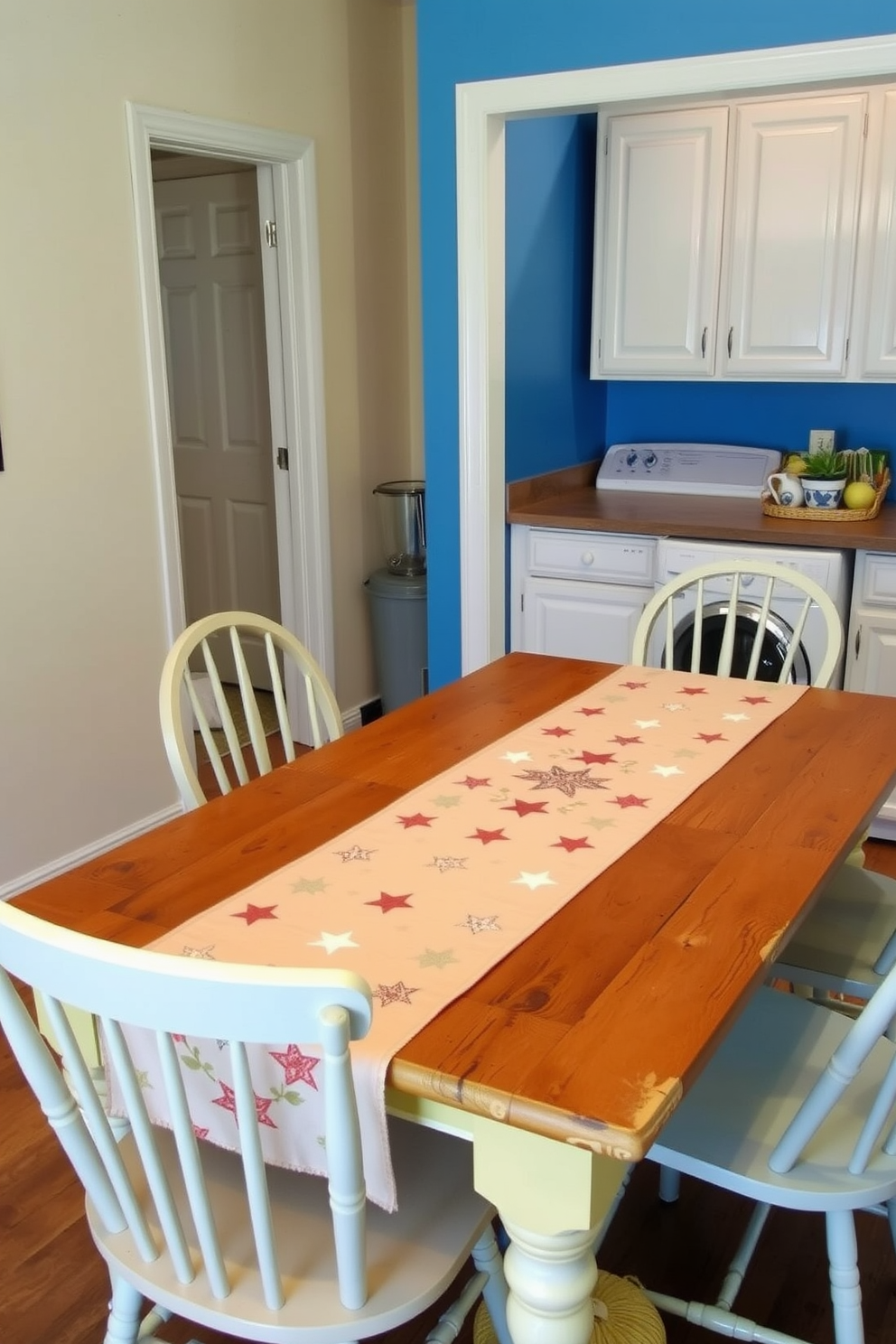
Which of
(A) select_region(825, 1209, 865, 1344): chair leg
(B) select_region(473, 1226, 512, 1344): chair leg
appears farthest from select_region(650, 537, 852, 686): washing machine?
(B) select_region(473, 1226, 512, 1344): chair leg

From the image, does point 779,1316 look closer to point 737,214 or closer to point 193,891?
point 193,891

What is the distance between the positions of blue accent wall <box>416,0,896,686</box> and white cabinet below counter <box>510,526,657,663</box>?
0.72 ft

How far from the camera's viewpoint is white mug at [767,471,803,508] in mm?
3490

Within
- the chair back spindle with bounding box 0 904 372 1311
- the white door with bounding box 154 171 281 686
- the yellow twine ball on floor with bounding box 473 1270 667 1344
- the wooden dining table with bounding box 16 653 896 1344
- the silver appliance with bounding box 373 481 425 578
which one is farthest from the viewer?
the white door with bounding box 154 171 281 686

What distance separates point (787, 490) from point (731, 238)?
2.44 feet

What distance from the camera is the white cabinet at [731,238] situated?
130 inches

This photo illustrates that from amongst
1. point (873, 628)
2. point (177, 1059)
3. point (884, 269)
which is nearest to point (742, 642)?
point (873, 628)

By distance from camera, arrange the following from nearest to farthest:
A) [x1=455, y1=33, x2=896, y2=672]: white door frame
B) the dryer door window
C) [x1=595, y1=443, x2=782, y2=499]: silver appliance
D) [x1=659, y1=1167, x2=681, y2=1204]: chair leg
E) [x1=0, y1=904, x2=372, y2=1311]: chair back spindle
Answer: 1. [x1=0, y1=904, x2=372, y2=1311]: chair back spindle
2. [x1=659, y1=1167, x2=681, y2=1204]: chair leg
3. [x1=455, y1=33, x2=896, y2=672]: white door frame
4. the dryer door window
5. [x1=595, y1=443, x2=782, y2=499]: silver appliance

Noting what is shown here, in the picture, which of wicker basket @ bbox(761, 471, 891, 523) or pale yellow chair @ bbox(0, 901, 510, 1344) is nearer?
pale yellow chair @ bbox(0, 901, 510, 1344)

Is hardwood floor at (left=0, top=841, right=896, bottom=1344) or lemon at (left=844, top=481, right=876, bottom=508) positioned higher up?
lemon at (left=844, top=481, right=876, bottom=508)

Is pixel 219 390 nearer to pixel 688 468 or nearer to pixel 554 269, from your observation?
pixel 554 269

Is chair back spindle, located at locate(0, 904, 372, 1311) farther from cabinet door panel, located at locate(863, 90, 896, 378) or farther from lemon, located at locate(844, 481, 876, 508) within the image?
cabinet door panel, located at locate(863, 90, 896, 378)

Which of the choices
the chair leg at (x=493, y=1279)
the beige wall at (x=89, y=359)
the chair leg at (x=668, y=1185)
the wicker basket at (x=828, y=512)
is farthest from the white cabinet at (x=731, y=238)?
the chair leg at (x=493, y=1279)

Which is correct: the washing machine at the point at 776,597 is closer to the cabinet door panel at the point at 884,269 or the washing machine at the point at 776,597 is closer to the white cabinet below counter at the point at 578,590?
the white cabinet below counter at the point at 578,590
